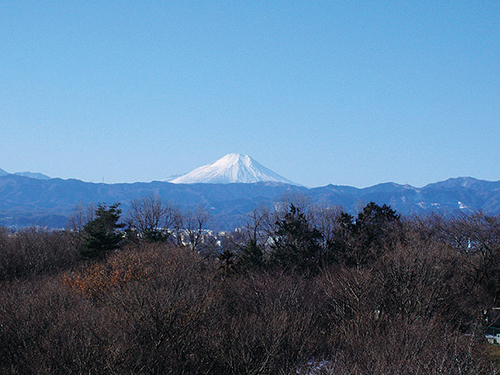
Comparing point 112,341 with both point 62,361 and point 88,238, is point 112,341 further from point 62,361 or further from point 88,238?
point 88,238

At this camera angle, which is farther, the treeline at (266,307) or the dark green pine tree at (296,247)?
the dark green pine tree at (296,247)

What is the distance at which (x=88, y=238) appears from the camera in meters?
44.7

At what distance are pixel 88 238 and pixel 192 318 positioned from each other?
27.1m

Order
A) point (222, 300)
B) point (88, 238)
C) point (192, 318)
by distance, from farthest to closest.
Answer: point (88, 238)
point (222, 300)
point (192, 318)

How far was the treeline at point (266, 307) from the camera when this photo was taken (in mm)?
16266

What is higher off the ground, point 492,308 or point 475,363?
point 475,363

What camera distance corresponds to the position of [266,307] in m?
23.3

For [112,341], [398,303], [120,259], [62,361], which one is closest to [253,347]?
[112,341]

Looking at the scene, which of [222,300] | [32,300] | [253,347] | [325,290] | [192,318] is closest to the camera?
[253,347]

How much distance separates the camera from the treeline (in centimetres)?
1627

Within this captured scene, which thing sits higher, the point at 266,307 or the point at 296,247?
the point at 296,247

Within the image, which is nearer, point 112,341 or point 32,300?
point 112,341

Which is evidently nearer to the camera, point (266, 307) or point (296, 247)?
point (266, 307)

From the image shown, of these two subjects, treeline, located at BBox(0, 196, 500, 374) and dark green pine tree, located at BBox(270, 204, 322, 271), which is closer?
treeline, located at BBox(0, 196, 500, 374)
